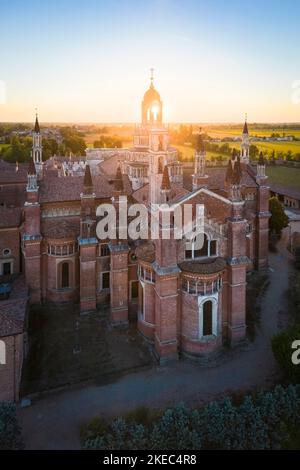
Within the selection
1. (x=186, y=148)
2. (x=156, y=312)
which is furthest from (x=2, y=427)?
→ (x=186, y=148)

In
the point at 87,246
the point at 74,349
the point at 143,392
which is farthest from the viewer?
the point at 87,246

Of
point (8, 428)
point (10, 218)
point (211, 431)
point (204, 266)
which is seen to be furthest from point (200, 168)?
point (8, 428)

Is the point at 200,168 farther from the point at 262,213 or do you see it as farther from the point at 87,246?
the point at 262,213

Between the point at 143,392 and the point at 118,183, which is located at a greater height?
the point at 118,183

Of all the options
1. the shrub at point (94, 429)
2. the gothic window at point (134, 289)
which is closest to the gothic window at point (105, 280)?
the gothic window at point (134, 289)

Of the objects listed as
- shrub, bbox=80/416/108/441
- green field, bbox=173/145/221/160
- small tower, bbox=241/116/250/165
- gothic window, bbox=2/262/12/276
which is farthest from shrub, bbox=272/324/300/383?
green field, bbox=173/145/221/160

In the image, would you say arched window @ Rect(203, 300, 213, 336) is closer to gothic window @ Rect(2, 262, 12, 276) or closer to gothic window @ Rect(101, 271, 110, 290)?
gothic window @ Rect(101, 271, 110, 290)
